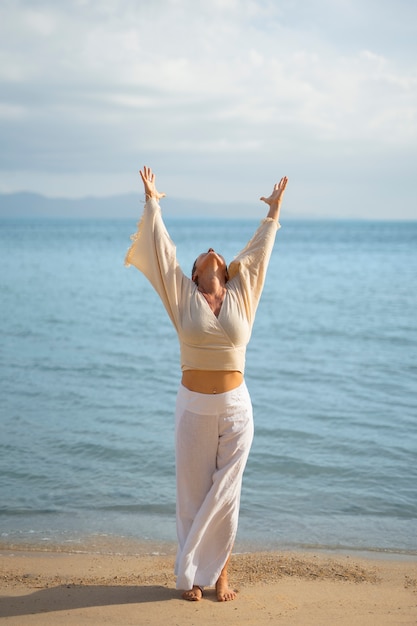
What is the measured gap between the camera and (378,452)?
879 centimetres

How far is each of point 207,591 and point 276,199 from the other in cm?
258

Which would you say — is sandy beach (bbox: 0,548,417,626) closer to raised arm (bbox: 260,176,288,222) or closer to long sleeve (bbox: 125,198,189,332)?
long sleeve (bbox: 125,198,189,332)

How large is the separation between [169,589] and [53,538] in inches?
70.4

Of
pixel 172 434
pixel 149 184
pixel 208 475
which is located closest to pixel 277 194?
pixel 149 184

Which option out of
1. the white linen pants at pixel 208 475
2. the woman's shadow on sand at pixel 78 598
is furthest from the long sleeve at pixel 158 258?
the woman's shadow on sand at pixel 78 598

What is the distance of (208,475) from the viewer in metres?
4.82

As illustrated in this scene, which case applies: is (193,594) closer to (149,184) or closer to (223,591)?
(223,591)

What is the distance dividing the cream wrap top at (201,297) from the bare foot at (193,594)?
1364mm

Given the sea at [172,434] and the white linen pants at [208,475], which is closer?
the white linen pants at [208,475]

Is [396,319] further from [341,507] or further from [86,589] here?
[86,589]

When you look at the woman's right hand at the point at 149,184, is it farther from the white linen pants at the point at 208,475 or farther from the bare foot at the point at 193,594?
the bare foot at the point at 193,594

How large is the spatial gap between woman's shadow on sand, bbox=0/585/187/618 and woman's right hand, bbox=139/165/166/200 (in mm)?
2507

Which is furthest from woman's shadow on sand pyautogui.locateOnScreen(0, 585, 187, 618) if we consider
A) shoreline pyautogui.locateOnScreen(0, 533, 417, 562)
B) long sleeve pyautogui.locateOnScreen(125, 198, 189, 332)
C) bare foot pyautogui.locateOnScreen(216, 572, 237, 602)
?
long sleeve pyautogui.locateOnScreen(125, 198, 189, 332)

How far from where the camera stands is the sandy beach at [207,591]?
15.0 ft
